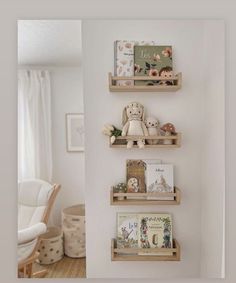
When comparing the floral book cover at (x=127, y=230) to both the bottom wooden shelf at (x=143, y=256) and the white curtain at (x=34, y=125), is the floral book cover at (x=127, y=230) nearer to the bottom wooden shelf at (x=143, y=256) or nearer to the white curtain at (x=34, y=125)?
the bottom wooden shelf at (x=143, y=256)

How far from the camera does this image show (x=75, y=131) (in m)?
1.39

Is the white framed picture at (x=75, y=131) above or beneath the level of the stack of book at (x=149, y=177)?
above

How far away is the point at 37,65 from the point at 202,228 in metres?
1.04

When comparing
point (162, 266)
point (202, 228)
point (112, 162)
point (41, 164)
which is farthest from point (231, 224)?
point (41, 164)

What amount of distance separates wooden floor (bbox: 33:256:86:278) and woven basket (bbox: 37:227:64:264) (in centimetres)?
2

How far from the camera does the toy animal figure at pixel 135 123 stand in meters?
1.40

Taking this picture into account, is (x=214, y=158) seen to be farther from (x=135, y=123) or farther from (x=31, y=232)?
(x=31, y=232)

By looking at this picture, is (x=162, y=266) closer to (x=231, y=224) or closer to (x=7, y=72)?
(x=231, y=224)

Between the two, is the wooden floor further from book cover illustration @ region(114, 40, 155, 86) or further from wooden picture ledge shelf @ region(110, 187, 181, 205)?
book cover illustration @ region(114, 40, 155, 86)

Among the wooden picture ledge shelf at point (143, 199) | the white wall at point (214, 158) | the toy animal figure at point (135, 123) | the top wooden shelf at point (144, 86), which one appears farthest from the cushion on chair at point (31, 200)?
the white wall at point (214, 158)

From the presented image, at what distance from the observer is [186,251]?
4.65 ft

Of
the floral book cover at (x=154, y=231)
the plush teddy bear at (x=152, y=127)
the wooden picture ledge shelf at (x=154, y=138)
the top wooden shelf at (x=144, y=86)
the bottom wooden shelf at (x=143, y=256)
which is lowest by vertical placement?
the bottom wooden shelf at (x=143, y=256)

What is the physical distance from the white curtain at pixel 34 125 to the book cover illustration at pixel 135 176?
353 mm

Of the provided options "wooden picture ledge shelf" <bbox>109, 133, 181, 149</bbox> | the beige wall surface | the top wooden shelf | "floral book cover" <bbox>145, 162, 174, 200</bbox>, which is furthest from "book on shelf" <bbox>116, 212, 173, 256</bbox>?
the top wooden shelf
